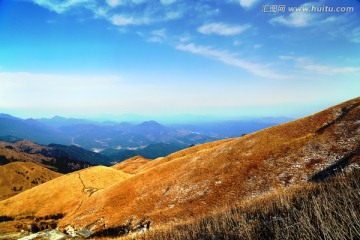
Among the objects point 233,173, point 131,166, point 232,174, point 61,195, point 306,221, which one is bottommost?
point 131,166

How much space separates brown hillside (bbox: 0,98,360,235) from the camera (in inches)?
1624

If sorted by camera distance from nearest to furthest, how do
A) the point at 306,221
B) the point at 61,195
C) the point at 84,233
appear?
1. the point at 306,221
2. the point at 84,233
3. the point at 61,195

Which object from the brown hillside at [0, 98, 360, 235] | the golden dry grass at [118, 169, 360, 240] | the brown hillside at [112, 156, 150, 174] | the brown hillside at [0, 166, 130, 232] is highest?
the golden dry grass at [118, 169, 360, 240]

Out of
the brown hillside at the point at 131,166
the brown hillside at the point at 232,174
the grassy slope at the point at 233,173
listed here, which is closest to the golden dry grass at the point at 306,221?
the brown hillside at the point at 232,174

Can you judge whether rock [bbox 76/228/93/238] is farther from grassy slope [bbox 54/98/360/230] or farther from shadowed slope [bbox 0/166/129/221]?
shadowed slope [bbox 0/166/129/221]

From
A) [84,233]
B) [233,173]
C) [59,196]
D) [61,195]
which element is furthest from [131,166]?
[233,173]

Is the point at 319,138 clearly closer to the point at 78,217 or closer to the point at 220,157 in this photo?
the point at 220,157

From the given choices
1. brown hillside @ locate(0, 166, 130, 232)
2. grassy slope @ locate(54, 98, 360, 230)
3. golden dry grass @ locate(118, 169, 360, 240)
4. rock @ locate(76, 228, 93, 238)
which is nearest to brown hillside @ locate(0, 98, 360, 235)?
grassy slope @ locate(54, 98, 360, 230)

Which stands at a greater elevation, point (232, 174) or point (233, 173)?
→ point (233, 173)

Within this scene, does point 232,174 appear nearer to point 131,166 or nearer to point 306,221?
point 306,221

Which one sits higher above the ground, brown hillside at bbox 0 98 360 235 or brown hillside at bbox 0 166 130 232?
brown hillside at bbox 0 98 360 235

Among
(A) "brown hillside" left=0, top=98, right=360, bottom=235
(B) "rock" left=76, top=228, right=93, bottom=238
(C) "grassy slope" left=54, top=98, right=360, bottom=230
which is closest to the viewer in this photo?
(A) "brown hillside" left=0, top=98, right=360, bottom=235

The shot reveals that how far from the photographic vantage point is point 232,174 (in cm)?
4922

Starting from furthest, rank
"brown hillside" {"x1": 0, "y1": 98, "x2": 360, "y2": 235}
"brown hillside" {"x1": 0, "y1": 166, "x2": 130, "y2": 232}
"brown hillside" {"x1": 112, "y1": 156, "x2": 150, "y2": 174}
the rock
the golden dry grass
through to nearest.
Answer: "brown hillside" {"x1": 112, "y1": 156, "x2": 150, "y2": 174} < "brown hillside" {"x1": 0, "y1": 166, "x2": 130, "y2": 232} < the rock < "brown hillside" {"x1": 0, "y1": 98, "x2": 360, "y2": 235} < the golden dry grass
